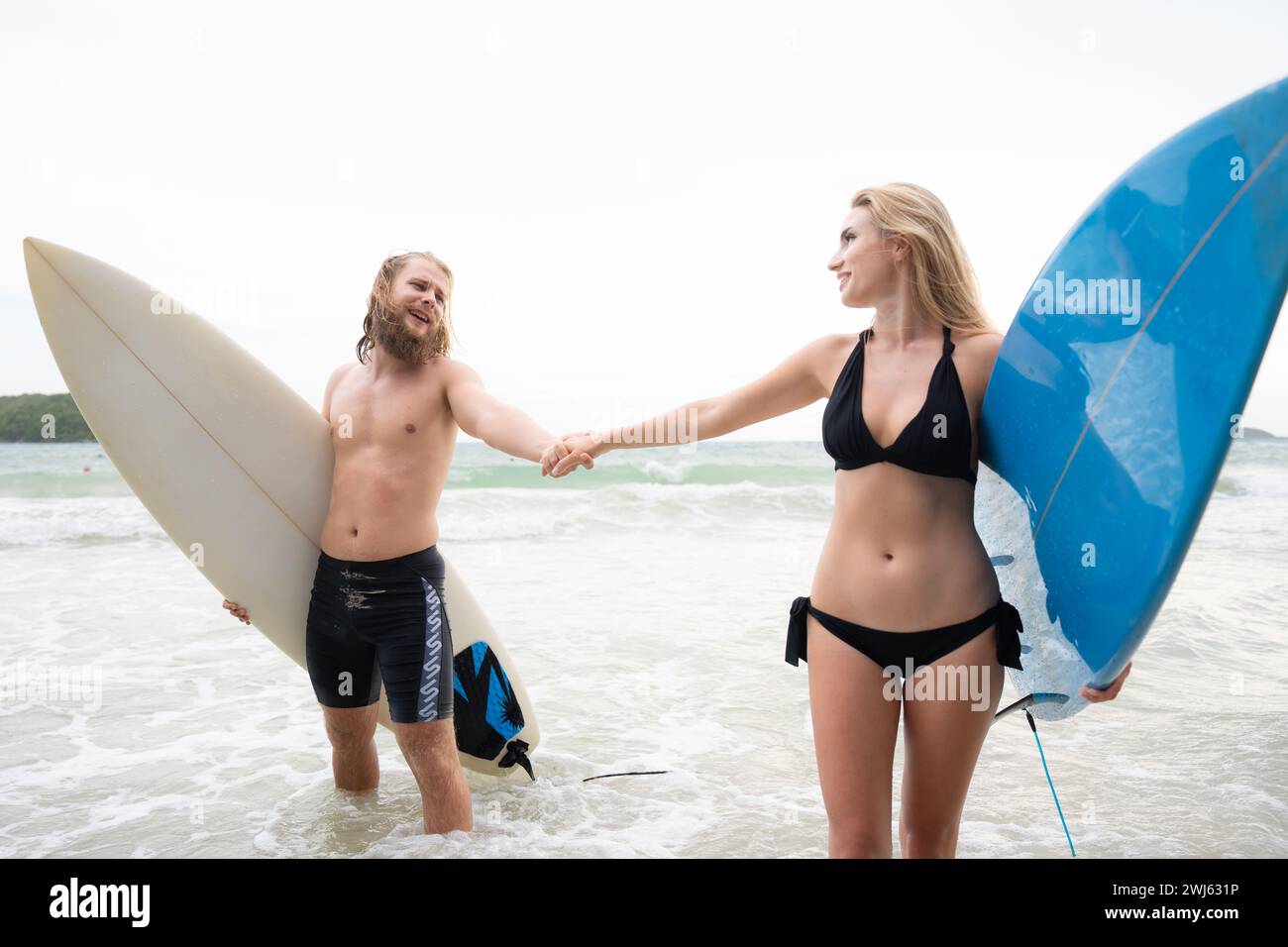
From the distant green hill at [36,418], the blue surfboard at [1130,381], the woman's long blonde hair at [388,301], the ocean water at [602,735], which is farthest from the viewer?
the distant green hill at [36,418]

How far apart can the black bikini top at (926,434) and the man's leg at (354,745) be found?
1895 millimetres

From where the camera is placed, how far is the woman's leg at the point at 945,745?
5.83 feet

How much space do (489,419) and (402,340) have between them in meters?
0.43

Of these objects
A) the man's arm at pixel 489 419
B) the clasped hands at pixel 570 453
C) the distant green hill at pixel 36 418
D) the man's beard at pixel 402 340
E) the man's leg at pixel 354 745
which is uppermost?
the man's beard at pixel 402 340

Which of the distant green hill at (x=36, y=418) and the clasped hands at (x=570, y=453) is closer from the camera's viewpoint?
the clasped hands at (x=570, y=453)

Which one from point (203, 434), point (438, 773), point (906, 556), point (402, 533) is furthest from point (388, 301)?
point (906, 556)

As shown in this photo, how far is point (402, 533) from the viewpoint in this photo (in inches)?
105

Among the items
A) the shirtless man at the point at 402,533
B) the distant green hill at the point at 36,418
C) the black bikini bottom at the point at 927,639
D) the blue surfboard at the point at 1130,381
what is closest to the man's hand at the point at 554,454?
the shirtless man at the point at 402,533

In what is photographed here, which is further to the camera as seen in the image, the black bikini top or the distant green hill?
the distant green hill

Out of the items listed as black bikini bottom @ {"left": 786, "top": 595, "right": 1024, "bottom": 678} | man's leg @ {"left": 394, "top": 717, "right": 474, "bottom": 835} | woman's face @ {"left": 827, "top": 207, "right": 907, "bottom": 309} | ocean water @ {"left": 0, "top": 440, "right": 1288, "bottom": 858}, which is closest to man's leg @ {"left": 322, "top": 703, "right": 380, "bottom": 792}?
ocean water @ {"left": 0, "top": 440, "right": 1288, "bottom": 858}

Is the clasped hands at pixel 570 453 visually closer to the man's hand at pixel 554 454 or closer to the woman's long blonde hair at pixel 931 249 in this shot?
the man's hand at pixel 554 454

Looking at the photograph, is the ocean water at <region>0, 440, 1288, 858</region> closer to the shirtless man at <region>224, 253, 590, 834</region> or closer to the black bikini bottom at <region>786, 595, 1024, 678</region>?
the shirtless man at <region>224, 253, 590, 834</region>

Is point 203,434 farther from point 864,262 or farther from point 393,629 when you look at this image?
point 864,262

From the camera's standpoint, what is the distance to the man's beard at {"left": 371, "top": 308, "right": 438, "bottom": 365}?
2701 mm
